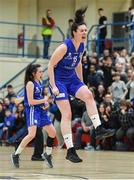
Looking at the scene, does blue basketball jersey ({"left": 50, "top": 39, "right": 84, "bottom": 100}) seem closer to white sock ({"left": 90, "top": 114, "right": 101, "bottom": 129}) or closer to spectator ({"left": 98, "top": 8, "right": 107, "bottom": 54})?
white sock ({"left": 90, "top": 114, "right": 101, "bottom": 129})

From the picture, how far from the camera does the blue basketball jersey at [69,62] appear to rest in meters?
10.1

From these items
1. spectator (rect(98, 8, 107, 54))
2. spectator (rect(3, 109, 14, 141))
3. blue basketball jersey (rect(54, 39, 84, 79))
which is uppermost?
spectator (rect(98, 8, 107, 54))

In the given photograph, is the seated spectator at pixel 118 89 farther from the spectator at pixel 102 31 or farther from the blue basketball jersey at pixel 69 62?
the blue basketball jersey at pixel 69 62

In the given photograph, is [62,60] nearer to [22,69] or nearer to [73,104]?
[73,104]

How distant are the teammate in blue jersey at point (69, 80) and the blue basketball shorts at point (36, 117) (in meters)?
1.23

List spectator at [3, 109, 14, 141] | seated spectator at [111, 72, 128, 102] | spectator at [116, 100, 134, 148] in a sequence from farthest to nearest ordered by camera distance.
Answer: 1. spectator at [3, 109, 14, 141]
2. seated spectator at [111, 72, 128, 102]
3. spectator at [116, 100, 134, 148]

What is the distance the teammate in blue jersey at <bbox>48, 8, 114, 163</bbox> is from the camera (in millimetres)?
9992

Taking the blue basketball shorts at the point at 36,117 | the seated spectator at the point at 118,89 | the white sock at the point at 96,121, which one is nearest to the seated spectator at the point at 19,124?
the seated spectator at the point at 118,89

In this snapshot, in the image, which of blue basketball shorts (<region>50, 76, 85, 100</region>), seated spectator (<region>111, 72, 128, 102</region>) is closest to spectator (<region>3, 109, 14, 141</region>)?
seated spectator (<region>111, 72, 128, 102</region>)

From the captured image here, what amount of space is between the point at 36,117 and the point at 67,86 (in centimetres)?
128

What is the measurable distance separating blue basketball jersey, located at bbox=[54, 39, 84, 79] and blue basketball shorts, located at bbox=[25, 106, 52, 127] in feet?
4.34

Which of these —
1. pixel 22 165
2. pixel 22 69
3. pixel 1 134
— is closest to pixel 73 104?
pixel 1 134

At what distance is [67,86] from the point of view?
33.6ft

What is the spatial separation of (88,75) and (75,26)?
11644mm
